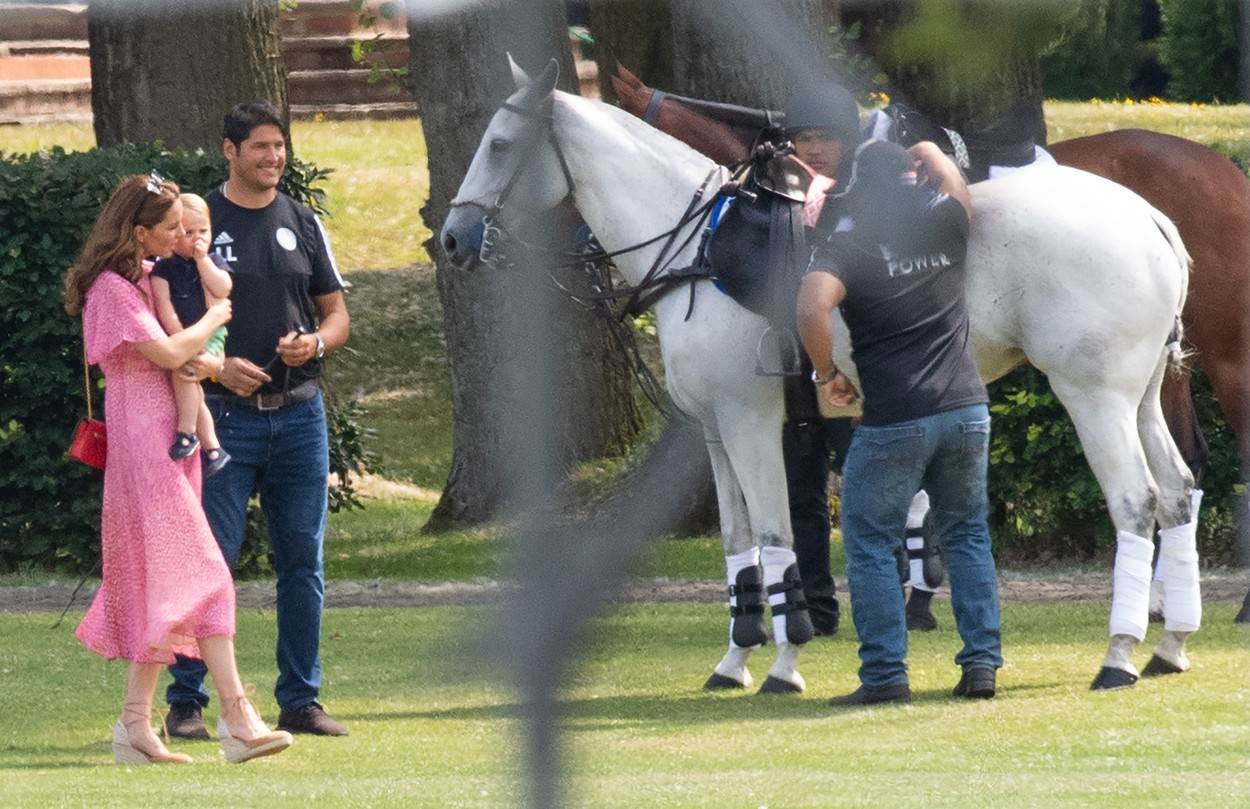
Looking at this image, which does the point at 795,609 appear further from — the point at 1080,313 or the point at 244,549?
the point at 244,549

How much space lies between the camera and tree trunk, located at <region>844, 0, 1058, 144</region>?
114 cm

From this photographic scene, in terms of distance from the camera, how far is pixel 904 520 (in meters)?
6.24

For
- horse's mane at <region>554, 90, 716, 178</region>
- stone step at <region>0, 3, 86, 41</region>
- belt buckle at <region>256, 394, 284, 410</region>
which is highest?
stone step at <region>0, 3, 86, 41</region>

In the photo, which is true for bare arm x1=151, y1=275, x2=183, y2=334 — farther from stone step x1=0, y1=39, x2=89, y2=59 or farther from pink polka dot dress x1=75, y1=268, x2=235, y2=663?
stone step x1=0, y1=39, x2=89, y2=59

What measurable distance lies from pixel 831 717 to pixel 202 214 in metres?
2.31

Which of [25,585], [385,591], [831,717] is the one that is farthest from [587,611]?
[25,585]

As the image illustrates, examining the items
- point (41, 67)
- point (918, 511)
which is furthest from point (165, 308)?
point (41, 67)

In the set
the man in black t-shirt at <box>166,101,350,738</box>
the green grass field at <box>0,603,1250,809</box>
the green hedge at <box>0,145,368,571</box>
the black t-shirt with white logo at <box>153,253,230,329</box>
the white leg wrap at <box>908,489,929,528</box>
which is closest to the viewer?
the green grass field at <box>0,603,1250,809</box>

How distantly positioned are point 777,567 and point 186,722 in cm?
187

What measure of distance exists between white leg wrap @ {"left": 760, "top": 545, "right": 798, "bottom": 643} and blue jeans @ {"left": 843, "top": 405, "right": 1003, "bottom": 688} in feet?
1.04

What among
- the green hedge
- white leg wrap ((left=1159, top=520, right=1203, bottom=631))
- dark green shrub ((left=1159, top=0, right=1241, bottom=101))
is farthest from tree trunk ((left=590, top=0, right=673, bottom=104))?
the green hedge

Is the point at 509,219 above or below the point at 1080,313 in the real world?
above

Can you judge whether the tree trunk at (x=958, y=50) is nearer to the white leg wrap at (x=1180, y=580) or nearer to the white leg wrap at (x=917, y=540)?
the white leg wrap at (x=1180, y=580)

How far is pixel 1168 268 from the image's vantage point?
22.3 ft
